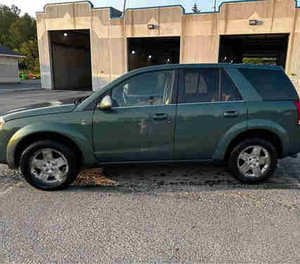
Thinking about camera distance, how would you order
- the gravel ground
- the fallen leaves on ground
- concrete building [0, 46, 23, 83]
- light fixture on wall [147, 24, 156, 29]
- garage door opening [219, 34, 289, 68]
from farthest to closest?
concrete building [0, 46, 23, 83]
garage door opening [219, 34, 289, 68]
light fixture on wall [147, 24, 156, 29]
the fallen leaves on ground
the gravel ground

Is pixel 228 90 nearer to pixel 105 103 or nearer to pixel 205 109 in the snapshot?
pixel 205 109

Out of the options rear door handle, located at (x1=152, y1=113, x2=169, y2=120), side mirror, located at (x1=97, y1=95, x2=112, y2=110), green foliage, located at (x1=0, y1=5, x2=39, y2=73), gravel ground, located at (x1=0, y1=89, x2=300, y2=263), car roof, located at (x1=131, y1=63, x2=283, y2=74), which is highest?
green foliage, located at (x1=0, y1=5, x2=39, y2=73)

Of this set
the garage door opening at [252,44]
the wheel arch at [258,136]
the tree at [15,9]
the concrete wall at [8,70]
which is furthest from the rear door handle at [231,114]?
the tree at [15,9]

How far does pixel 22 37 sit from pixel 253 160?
234 feet

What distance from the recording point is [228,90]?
362 cm

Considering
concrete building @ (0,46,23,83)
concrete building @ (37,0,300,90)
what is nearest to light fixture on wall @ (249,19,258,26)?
concrete building @ (37,0,300,90)

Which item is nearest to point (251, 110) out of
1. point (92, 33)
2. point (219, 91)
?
point (219, 91)

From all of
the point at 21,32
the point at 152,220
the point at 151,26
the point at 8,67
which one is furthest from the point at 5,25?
the point at 152,220

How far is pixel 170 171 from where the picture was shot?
4336mm

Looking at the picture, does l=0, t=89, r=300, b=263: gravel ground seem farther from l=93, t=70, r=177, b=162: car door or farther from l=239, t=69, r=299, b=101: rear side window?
l=239, t=69, r=299, b=101: rear side window

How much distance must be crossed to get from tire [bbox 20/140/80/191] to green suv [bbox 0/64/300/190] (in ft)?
0.04

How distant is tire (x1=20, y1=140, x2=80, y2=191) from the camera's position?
3488mm

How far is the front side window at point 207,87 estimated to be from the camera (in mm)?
3582

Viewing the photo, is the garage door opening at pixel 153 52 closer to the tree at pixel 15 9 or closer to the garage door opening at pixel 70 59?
the garage door opening at pixel 70 59
